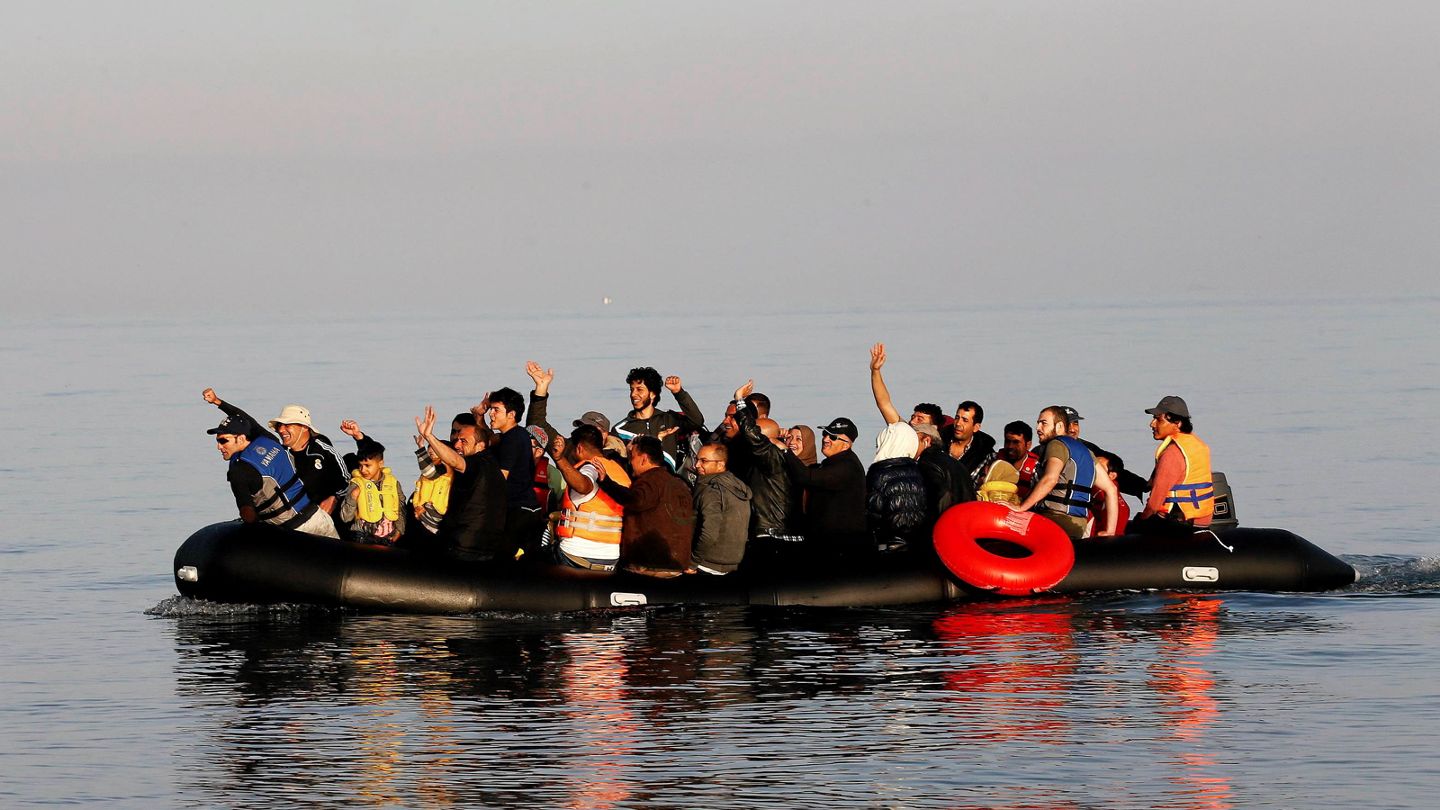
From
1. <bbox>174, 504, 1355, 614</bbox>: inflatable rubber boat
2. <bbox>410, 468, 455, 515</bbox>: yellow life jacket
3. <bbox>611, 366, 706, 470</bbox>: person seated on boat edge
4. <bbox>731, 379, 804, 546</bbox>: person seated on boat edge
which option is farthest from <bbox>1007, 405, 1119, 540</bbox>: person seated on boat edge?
<bbox>410, 468, 455, 515</bbox>: yellow life jacket

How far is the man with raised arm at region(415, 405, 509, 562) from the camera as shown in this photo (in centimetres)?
1258

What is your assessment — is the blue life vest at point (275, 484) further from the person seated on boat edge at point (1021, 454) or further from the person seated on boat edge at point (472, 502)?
the person seated on boat edge at point (1021, 454)

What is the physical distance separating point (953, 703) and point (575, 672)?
2284mm

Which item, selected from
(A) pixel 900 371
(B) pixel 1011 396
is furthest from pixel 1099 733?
(A) pixel 900 371

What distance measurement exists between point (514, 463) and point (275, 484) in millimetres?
1559

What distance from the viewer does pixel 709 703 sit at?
1055 centimetres

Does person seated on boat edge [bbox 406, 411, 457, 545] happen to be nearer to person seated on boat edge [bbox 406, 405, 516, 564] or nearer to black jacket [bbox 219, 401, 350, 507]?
person seated on boat edge [bbox 406, 405, 516, 564]

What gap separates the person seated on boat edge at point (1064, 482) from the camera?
508 inches

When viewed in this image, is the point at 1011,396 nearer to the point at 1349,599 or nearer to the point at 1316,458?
the point at 1316,458

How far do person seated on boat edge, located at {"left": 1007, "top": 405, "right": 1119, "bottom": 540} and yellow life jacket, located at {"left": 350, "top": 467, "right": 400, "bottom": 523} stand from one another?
162 inches

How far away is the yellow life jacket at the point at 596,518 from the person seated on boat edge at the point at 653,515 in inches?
2.8

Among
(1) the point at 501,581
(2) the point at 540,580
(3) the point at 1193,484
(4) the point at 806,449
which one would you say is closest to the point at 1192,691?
(3) the point at 1193,484

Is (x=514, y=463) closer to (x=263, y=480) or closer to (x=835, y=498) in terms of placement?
(x=263, y=480)

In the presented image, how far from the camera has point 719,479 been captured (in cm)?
1269
